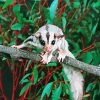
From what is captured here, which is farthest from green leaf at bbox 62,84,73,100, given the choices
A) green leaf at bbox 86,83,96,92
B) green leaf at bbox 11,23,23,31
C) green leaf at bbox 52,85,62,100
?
green leaf at bbox 11,23,23,31

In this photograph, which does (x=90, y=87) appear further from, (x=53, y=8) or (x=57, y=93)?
(x=53, y=8)

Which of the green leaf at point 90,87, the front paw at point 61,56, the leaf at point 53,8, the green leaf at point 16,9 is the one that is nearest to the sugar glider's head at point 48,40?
the front paw at point 61,56

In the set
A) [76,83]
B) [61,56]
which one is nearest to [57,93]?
[76,83]

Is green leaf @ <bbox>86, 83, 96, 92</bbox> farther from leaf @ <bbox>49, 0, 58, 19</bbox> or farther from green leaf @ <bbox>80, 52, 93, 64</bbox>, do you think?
leaf @ <bbox>49, 0, 58, 19</bbox>

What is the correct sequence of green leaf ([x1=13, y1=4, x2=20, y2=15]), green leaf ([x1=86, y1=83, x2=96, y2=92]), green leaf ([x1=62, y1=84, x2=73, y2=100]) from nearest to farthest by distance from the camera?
green leaf ([x1=62, y1=84, x2=73, y2=100]) < green leaf ([x1=13, y1=4, x2=20, y2=15]) < green leaf ([x1=86, y1=83, x2=96, y2=92])

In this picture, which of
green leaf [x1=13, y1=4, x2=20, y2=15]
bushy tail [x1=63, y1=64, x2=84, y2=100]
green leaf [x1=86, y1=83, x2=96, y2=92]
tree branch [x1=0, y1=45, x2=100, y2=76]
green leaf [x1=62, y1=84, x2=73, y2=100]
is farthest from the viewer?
green leaf [x1=86, y1=83, x2=96, y2=92]

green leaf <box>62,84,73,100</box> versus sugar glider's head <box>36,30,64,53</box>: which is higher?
sugar glider's head <box>36,30,64,53</box>

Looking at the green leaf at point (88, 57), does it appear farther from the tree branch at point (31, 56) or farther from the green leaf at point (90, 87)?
the tree branch at point (31, 56)

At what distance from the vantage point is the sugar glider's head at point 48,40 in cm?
200

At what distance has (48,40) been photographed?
6.53 feet

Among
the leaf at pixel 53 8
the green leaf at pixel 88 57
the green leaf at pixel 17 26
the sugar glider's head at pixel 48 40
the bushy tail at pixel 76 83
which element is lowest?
the bushy tail at pixel 76 83

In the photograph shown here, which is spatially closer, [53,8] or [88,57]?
[53,8]

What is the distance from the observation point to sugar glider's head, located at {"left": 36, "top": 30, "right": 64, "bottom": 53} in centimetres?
200

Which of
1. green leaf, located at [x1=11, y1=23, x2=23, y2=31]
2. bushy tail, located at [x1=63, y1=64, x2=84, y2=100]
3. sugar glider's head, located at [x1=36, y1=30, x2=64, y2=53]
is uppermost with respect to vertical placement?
green leaf, located at [x1=11, y1=23, x2=23, y2=31]
